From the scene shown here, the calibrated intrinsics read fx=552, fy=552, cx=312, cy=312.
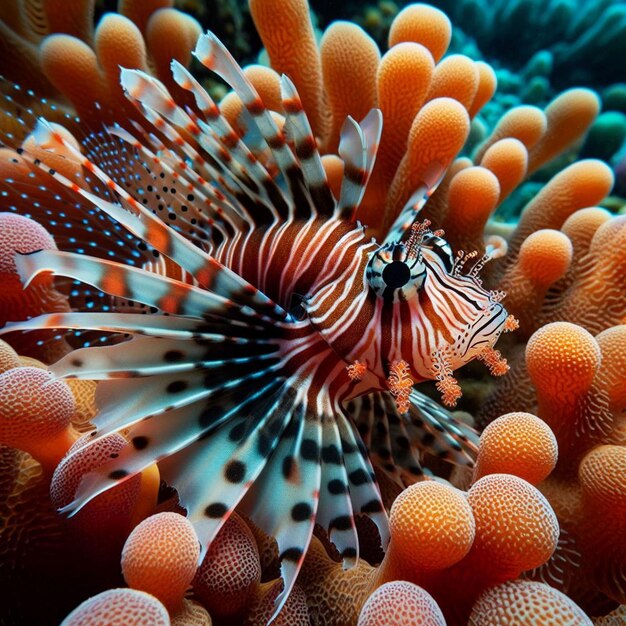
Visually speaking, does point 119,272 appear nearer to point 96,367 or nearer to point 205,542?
point 96,367

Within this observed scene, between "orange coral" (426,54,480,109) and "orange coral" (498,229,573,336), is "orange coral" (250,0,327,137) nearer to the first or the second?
"orange coral" (426,54,480,109)

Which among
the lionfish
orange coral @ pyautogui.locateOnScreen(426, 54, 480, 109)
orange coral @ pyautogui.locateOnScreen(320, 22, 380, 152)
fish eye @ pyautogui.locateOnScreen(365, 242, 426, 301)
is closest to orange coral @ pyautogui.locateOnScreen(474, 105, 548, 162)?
orange coral @ pyautogui.locateOnScreen(426, 54, 480, 109)

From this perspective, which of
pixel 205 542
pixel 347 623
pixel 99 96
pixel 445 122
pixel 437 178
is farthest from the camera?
pixel 99 96

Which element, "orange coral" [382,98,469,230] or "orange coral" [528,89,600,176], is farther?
"orange coral" [528,89,600,176]

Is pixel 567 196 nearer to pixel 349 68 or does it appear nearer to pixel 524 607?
pixel 349 68

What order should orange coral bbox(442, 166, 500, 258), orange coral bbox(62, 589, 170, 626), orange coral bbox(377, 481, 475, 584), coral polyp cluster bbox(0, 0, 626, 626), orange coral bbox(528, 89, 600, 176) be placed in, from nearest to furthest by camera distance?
1. orange coral bbox(62, 589, 170, 626)
2. orange coral bbox(377, 481, 475, 584)
3. coral polyp cluster bbox(0, 0, 626, 626)
4. orange coral bbox(442, 166, 500, 258)
5. orange coral bbox(528, 89, 600, 176)

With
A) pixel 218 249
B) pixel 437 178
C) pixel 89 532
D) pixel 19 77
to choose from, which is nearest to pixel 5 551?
pixel 89 532

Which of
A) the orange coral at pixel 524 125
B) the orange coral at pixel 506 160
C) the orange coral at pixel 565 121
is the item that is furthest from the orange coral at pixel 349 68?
the orange coral at pixel 565 121

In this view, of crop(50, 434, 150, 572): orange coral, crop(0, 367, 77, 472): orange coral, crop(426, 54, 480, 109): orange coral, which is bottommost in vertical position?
crop(50, 434, 150, 572): orange coral
